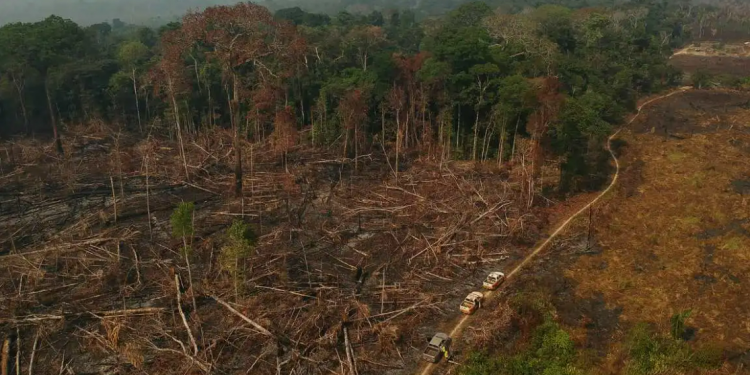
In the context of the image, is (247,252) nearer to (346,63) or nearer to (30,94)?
(346,63)

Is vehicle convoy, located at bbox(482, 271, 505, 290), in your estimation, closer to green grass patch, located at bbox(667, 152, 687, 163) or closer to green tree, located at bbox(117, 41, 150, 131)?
green grass patch, located at bbox(667, 152, 687, 163)

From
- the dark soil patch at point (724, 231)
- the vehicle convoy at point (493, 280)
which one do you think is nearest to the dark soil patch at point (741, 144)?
the dark soil patch at point (724, 231)

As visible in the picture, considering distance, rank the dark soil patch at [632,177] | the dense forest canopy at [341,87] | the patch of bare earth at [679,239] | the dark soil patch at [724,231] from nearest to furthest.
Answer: the patch of bare earth at [679,239]
the dark soil patch at [724,231]
the dense forest canopy at [341,87]
the dark soil patch at [632,177]

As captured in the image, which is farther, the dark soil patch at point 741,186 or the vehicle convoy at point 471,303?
the dark soil patch at point 741,186

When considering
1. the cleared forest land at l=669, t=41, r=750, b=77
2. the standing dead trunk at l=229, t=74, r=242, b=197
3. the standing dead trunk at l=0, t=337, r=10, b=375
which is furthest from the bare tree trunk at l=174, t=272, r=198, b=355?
the cleared forest land at l=669, t=41, r=750, b=77

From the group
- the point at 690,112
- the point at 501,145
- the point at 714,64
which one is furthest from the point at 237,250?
the point at 714,64

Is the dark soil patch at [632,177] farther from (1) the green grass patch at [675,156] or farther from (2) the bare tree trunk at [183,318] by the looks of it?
(2) the bare tree trunk at [183,318]

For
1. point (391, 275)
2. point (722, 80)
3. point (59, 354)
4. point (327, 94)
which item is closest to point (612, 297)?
point (391, 275)

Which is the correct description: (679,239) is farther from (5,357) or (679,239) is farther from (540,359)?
(5,357)
